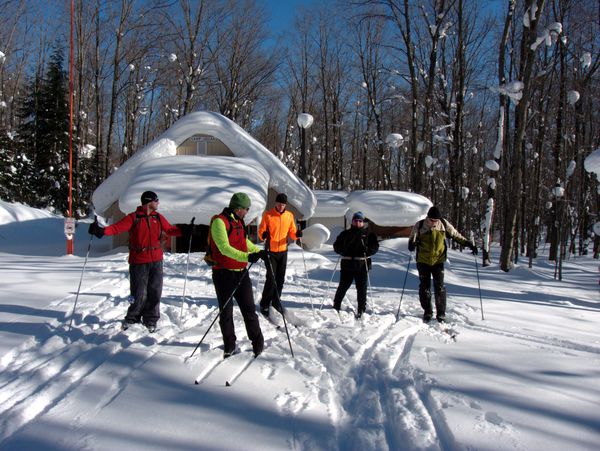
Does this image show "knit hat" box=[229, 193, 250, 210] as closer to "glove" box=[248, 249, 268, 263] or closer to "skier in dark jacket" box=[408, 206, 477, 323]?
"glove" box=[248, 249, 268, 263]

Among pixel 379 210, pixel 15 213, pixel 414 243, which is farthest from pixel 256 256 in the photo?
pixel 15 213

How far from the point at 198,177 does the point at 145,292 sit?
9.72 metres

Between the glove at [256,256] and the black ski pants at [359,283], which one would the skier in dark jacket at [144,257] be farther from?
the black ski pants at [359,283]

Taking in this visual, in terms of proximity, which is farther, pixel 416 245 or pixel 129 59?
pixel 129 59

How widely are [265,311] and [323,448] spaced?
3627 mm

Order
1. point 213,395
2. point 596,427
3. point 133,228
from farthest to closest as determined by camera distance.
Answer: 1. point 133,228
2. point 213,395
3. point 596,427

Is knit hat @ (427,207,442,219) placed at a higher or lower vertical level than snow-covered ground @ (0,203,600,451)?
higher

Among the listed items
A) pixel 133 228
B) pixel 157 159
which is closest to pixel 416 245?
pixel 133 228

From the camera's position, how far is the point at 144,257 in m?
5.42

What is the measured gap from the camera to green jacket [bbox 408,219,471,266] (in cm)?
655

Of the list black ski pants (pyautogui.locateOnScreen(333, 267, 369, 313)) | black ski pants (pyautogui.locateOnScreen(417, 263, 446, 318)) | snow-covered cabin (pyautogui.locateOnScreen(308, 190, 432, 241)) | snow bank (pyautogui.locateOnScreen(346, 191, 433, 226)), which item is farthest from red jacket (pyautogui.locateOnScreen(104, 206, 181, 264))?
Answer: snow bank (pyautogui.locateOnScreen(346, 191, 433, 226))

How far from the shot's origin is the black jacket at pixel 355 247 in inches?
266

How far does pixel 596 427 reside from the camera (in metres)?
3.18

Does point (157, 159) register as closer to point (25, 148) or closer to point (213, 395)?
point (213, 395)
